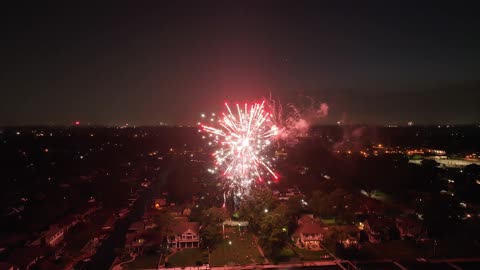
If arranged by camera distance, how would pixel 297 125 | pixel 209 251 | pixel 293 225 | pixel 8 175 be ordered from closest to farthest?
pixel 209 251
pixel 293 225
pixel 297 125
pixel 8 175

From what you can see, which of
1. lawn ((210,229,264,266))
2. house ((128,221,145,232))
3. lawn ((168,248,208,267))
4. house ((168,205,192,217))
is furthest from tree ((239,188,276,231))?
house ((128,221,145,232))

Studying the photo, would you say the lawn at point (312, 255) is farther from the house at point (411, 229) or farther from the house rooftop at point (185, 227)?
the house rooftop at point (185, 227)

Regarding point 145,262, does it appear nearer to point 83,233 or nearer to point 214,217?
point 214,217

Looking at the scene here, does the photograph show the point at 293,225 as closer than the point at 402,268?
No

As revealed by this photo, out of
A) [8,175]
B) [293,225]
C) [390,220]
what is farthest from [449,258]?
[8,175]

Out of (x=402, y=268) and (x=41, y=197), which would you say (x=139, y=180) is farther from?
(x=402, y=268)

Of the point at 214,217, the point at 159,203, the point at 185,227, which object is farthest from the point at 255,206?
the point at 159,203

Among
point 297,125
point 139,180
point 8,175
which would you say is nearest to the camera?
point 297,125
